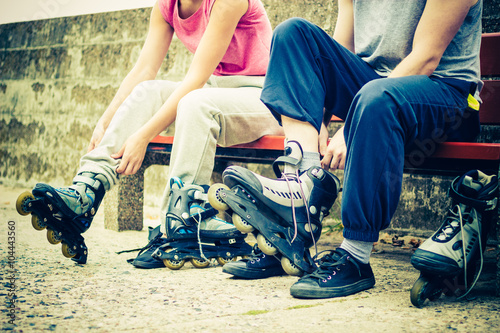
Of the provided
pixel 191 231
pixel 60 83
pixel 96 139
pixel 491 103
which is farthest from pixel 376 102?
pixel 60 83

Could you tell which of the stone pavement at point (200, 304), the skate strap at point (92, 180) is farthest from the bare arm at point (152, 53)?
the stone pavement at point (200, 304)

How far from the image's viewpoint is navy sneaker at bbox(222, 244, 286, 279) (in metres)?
1.72

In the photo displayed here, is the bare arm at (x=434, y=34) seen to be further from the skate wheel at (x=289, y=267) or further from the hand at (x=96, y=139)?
the hand at (x=96, y=139)

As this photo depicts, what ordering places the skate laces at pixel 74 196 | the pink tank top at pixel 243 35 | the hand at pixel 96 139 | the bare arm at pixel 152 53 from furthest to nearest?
the bare arm at pixel 152 53
the pink tank top at pixel 243 35
the hand at pixel 96 139
the skate laces at pixel 74 196

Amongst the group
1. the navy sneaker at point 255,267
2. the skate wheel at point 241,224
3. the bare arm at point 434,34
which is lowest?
the navy sneaker at point 255,267

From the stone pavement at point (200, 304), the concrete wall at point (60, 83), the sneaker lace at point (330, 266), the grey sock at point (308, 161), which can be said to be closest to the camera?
the stone pavement at point (200, 304)

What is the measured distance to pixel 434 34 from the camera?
1661mm

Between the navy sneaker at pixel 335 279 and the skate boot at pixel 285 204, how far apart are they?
0.10m

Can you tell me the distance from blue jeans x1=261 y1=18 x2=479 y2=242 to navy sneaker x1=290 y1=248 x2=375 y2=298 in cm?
10

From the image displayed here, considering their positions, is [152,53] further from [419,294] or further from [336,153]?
[419,294]

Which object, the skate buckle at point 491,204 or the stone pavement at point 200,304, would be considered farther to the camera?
the skate buckle at point 491,204

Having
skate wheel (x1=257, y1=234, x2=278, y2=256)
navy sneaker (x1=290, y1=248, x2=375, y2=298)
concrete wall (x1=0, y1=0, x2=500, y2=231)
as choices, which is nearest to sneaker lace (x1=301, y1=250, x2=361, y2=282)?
navy sneaker (x1=290, y1=248, x2=375, y2=298)

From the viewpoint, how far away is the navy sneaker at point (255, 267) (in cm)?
172

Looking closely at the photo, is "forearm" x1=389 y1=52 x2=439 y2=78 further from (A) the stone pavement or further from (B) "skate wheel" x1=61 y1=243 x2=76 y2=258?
(B) "skate wheel" x1=61 y1=243 x2=76 y2=258
